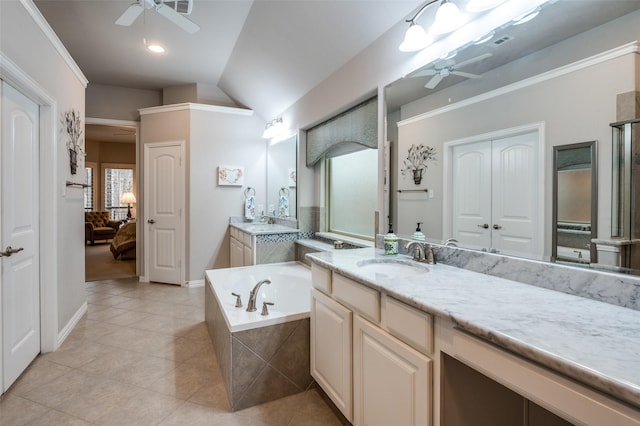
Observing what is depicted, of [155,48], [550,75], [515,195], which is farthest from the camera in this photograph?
[155,48]

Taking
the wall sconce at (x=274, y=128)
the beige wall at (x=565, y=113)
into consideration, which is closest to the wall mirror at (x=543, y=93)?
the beige wall at (x=565, y=113)

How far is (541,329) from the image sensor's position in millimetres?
837

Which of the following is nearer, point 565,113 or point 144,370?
point 565,113

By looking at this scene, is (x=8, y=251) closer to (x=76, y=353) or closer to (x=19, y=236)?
(x=19, y=236)

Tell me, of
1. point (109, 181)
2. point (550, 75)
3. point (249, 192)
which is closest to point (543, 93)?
point (550, 75)

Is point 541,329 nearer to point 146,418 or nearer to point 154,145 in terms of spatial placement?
point 146,418

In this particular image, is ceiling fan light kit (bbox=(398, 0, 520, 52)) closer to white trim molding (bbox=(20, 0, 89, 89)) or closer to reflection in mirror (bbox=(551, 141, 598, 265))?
reflection in mirror (bbox=(551, 141, 598, 265))

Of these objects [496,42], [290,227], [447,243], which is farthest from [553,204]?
[290,227]

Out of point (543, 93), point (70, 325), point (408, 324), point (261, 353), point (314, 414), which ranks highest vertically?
point (543, 93)

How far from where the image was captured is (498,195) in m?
1.53

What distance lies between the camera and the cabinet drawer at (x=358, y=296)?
136 cm

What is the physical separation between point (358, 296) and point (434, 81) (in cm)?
134

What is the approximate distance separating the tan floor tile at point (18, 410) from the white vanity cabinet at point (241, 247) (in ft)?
6.41

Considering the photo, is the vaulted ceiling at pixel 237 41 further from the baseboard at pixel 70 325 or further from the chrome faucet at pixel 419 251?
the baseboard at pixel 70 325
